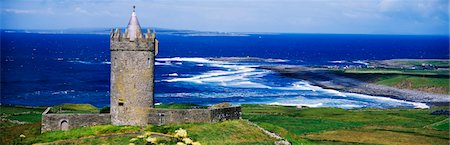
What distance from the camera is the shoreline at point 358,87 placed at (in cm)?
9906

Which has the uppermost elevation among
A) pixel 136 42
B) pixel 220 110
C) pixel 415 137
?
pixel 136 42

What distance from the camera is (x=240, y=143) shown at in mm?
31875

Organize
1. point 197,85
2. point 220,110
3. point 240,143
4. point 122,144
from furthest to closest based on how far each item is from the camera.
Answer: point 197,85 < point 220,110 < point 240,143 < point 122,144

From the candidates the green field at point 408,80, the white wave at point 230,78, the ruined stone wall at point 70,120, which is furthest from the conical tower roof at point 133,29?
the green field at point 408,80

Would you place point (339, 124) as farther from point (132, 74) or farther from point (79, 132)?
point (79, 132)

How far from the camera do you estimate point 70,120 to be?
3297 centimetres

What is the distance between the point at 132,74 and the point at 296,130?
2127cm

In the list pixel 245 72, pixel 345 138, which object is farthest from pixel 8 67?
pixel 345 138

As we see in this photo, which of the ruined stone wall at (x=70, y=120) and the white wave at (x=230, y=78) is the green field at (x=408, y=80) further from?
the ruined stone wall at (x=70, y=120)

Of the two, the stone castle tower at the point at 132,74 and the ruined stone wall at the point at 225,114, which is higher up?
the stone castle tower at the point at 132,74

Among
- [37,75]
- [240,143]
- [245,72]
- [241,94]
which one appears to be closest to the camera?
[240,143]

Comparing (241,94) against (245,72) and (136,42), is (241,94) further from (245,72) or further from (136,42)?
(136,42)

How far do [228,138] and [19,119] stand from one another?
86.0ft

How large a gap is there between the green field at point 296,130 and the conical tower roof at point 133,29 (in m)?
4.92
